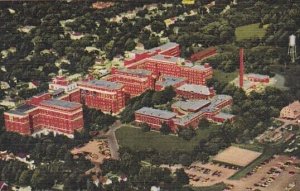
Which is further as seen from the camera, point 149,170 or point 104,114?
point 104,114

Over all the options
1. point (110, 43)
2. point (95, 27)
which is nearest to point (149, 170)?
point (110, 43)

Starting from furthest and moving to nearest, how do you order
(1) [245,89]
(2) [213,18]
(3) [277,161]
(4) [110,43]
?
(2) [213,18] < (4) [110,43] < (1) [245,89] < (3) [277,161]

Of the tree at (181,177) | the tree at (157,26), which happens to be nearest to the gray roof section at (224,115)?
the tree at (181,177)

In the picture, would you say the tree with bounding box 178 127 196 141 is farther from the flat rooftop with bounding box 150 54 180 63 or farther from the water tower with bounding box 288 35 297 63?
the water tower with bounding box 288 35 297 63

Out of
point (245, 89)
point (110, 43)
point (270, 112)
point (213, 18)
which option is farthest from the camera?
point (213, 18)

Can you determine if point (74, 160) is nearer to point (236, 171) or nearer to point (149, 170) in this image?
point (149, 170)

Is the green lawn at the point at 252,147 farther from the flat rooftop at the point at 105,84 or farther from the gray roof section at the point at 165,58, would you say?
the gray roof section at the point at 165,58
